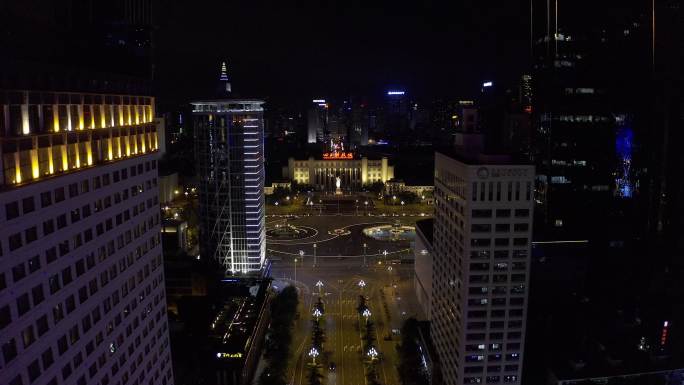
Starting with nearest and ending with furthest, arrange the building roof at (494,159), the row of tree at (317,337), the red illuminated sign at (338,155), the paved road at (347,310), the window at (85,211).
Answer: the window at (85,211), the building roof at (494,159), the row of tree at (317,337), the paved road at (347,310), the red illuminated sign at (338,155)

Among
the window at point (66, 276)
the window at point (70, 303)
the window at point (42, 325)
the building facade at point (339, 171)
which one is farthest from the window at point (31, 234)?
the building facade at point (339, 171)

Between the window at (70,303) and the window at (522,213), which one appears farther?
the window at (522,213)

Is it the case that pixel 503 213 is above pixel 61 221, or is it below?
below

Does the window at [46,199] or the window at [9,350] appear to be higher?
the window at [46,199]

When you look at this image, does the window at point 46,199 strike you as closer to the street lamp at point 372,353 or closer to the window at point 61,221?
the window at point 61,221

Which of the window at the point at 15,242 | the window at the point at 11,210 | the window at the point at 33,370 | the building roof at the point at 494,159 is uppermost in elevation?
the building roof at the point at 494,159

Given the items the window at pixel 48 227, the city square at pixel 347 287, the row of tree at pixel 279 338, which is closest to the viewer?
the window at pixel 48 227

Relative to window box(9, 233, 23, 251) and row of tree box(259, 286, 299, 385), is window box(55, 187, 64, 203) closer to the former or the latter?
window box(9, 233, 23, 251)

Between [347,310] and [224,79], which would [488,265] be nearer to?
[347,310]

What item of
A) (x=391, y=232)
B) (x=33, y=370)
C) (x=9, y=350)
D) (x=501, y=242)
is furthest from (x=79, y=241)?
(x=391, y=232)
